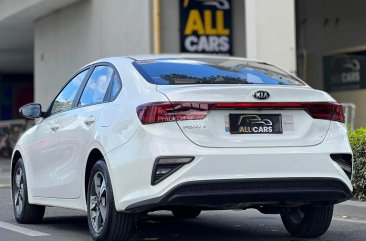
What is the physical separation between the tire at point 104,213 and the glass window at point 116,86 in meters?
0.60

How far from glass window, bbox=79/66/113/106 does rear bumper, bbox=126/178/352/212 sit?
4.59 ft

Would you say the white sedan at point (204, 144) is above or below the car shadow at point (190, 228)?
above

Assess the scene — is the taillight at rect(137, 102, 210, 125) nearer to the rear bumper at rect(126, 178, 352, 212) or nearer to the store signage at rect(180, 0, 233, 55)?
the rear bumper at rect(126, 178, 352, 212)

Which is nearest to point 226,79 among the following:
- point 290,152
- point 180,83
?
point 180,83

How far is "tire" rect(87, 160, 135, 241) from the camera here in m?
5.95

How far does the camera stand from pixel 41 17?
23.4 metres

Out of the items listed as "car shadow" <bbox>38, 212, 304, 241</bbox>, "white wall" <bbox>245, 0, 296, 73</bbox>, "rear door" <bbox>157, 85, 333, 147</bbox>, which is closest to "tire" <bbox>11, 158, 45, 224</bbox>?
"car shadow" <bbox>38, 212, 304, 241</bbox>

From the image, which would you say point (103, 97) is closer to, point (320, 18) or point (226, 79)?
point (226, 79)

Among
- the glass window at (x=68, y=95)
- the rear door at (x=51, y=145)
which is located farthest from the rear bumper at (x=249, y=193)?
the glass window at (x=68, y=95)

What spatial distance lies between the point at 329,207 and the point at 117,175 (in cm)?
205

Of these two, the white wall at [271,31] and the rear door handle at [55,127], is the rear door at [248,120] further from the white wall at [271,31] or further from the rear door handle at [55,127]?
the white wall at [271,31]

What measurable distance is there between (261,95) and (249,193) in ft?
2.58

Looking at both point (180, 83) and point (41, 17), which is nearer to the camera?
point (180, 83)

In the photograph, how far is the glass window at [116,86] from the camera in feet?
20.7
